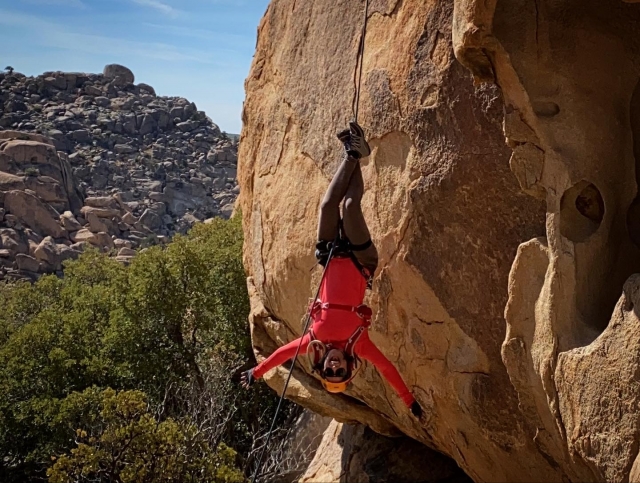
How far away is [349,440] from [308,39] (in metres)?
4.19

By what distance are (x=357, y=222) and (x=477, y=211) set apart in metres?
0.84

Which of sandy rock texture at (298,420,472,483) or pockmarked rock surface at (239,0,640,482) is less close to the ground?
pockmarked rock surface at (239,0,640,482)

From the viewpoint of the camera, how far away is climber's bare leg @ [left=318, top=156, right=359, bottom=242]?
4559 millimetres

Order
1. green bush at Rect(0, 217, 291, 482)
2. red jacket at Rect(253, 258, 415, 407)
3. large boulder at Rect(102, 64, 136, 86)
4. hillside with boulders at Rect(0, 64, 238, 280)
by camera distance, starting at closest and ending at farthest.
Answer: red jacket at Rect(253, 258, 415, 407)
green bush at Rect(0, 217, 291, 482)
hillside with boulders at Rect(0, 64, 238, 280)
large boulder at Rect(102, 64, 136, 86)

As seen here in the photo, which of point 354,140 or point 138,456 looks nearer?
point 354,140

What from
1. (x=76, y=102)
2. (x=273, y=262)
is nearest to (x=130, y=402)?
(x=273, y=262)

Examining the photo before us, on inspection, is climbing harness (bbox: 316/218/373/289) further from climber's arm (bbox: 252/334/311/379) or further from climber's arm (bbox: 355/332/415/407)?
climber's arm (bbox: 252/334/311/379)

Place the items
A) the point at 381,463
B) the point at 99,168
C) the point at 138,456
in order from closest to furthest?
1. the point at 381,463
2. the point at 138,456
3. the point at 99,168

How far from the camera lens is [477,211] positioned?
4.66m

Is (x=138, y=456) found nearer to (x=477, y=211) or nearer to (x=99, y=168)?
Result: (x=477, y=211)

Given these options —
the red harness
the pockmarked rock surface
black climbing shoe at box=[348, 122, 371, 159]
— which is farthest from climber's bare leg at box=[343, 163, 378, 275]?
the pockmarked rock surface

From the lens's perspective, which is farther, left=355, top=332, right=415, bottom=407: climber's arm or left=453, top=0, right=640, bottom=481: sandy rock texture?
left=355, top=332, right=415, bottom=407: climber's arm

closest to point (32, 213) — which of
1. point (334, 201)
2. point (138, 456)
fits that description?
point (138, 456)

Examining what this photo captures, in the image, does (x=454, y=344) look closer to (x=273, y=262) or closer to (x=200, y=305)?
(x=273, y=262)
